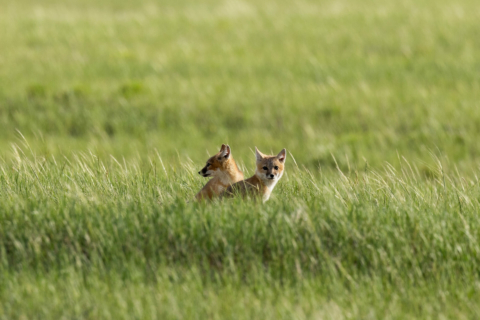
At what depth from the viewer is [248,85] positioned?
16.0 m

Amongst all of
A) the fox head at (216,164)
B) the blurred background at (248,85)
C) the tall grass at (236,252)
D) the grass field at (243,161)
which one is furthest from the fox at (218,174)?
the blurred background at (248,85)

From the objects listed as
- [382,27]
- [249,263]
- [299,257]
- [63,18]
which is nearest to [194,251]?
[249,263]

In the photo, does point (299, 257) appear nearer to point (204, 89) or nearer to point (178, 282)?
point (178, 282)

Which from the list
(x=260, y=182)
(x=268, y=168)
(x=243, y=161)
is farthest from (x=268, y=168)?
(x=243, y=161)

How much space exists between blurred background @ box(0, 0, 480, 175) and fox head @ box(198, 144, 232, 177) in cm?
427

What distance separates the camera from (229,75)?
1705cm

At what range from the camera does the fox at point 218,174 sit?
229 inches

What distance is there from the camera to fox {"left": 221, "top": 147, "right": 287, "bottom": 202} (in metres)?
5.66

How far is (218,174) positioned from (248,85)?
10.3 meters

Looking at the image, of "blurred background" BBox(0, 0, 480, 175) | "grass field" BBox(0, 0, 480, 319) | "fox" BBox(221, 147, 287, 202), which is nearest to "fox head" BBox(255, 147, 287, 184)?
"fox" BBox(221, 147, 287, 202)

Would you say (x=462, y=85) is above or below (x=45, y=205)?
below

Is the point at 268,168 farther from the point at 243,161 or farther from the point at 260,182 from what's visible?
the point at 243,161

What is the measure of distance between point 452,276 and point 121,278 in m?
2.58

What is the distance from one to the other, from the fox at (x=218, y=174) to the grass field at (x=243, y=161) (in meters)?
0.31
